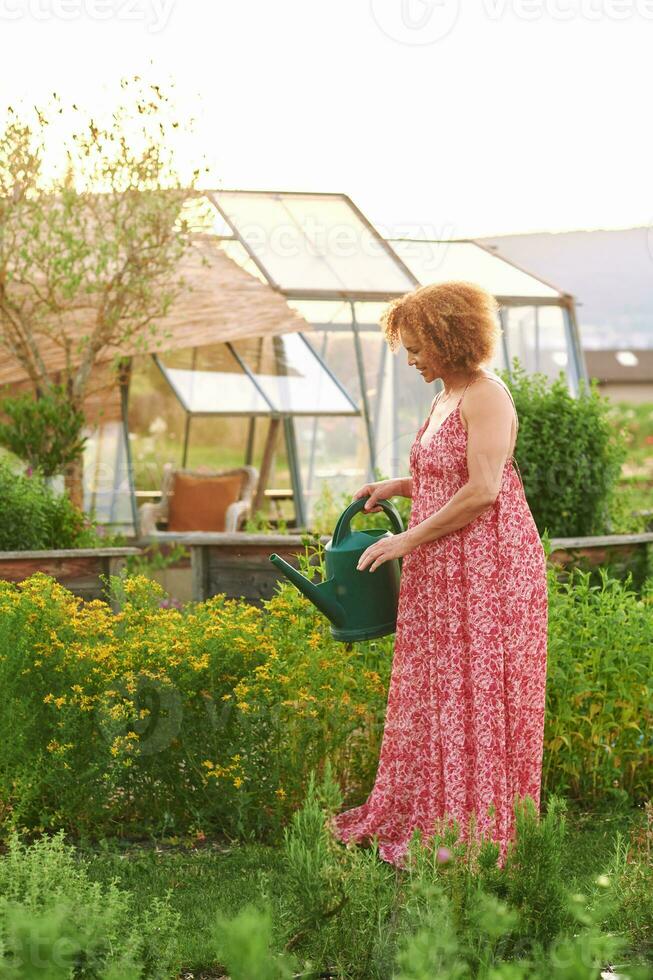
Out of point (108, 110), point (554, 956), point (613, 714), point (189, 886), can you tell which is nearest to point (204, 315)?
point (108, 110)

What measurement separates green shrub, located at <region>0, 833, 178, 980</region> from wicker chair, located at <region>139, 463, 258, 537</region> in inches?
353

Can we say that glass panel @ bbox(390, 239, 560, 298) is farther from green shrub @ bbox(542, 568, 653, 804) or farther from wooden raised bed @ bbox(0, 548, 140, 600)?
green shrub @ bbox(542, 568, 653, 804)

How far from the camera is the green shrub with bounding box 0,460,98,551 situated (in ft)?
27.3

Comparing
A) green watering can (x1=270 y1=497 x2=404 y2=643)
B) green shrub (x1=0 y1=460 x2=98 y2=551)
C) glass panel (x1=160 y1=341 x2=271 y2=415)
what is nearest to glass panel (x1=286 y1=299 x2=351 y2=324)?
glass panel (x1=160 y1=341 x2=271 y2=415)

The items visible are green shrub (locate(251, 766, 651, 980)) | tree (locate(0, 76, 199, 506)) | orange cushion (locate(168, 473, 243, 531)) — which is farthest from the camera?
orange cushion (locate(168, 473, 243, 531))

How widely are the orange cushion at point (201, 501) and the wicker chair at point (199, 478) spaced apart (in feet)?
0.09

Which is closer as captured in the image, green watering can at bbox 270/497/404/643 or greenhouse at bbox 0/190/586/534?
green watering can at bbox 270/497/404/643

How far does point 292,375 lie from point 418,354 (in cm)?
913

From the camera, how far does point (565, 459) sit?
7.57 meters

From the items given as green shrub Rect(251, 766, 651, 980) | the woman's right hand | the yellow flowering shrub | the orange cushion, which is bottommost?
green shrub Rect(251, 766, 651, 980)

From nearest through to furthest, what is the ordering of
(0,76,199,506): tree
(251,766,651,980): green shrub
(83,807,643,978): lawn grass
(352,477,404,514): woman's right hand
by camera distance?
(251,766,651,980): green shrub → (83,807,643,978): lawn grass → (352,477,404,514): woman's right hand → (0,76,199,506): tree

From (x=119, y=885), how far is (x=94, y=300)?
8.23 meters

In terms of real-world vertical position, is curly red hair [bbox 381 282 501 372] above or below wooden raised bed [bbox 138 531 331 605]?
above

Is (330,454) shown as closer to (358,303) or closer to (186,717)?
(358,303)
